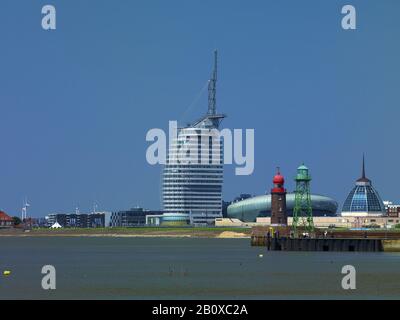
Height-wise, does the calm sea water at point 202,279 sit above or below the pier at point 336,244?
below

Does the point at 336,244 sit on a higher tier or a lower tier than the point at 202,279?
higher

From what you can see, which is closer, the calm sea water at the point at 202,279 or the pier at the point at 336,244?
the calm sea water at the point at 202,279

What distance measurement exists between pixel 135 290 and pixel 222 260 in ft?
179

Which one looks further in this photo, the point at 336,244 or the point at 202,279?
the point at 336,244

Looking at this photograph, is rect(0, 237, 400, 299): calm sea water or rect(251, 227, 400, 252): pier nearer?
rect(0, 237, 400, 299): calm sea water

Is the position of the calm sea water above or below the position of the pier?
below

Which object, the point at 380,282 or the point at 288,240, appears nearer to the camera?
the point at 380,282

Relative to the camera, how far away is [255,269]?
390 ft
